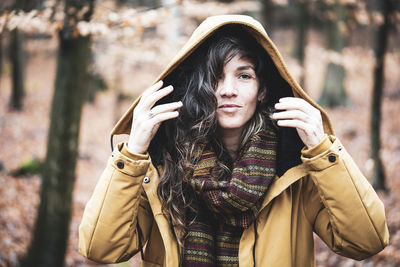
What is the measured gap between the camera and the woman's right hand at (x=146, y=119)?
197 centimetres

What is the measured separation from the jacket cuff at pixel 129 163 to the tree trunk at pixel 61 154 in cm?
240

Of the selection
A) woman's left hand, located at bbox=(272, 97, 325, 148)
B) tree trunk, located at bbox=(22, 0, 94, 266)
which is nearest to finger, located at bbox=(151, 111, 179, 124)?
woman's left hand, located at bbox=(272, 97, 325, 148)

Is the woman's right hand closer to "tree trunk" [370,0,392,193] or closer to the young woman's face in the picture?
the young woman's face

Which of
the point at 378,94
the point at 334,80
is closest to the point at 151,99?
the point at 378,94

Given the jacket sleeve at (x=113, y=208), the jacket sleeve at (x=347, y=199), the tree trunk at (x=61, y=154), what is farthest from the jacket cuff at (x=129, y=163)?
the tree trunk at (x=61, y=154)

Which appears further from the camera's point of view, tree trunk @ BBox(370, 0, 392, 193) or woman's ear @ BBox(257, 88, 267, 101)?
tree trunk @ BBox(370, 0, 392, 193)

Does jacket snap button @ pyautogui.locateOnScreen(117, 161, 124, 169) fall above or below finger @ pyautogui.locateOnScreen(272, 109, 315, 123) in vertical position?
below

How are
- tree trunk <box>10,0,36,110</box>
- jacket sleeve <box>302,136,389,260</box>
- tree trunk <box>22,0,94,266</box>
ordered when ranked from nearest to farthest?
jacket sleeve <box>302,136,389,260</box>
tree trunk <box>22,0,94,266</box>
tree trunk <box>10,0,36,110</box>

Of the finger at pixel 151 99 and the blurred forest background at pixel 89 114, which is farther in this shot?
the blurred forest background at pixel 89 114

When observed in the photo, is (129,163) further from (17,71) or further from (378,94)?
(17,71)

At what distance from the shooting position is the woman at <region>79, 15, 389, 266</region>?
1890mm

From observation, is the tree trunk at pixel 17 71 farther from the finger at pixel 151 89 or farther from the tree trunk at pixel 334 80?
the finger at pixel 151 89

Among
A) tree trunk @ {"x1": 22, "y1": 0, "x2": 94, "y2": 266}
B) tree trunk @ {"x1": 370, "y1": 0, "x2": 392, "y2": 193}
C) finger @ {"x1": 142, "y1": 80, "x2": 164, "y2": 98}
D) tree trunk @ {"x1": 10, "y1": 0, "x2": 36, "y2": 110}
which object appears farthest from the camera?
tree trunk @ {"x1": 10, "y1": 0, "x2": 36, "y2": 110}

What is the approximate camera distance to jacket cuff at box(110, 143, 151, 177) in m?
1.92
